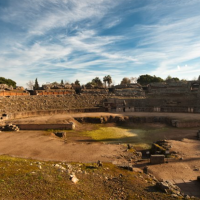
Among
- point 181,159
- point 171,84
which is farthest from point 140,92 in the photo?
point 181,159

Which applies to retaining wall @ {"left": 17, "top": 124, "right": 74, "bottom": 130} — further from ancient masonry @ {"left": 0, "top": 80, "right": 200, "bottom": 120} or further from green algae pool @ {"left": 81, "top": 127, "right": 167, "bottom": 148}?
ancient masonry @ {"left": 0, "top": 80, "right": 200, "bottom": 120}

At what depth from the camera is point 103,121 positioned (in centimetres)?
2759

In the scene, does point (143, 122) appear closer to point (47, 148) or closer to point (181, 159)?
point (181, 159)

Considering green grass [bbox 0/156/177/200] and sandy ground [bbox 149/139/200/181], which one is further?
sandy ground [bbox 149/139/200/181]

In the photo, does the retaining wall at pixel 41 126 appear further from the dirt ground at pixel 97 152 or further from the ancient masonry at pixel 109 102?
the ancient masonry at pixel 109 102

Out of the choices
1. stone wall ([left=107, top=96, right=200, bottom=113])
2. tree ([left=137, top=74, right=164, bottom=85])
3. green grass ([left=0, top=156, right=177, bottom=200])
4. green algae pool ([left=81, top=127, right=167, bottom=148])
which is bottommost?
green algae pool ([left=81, top=127, right=167, bottom=148])

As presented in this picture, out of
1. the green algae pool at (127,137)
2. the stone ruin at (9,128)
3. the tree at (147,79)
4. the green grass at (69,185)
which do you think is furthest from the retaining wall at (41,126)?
the tree at (147,79)

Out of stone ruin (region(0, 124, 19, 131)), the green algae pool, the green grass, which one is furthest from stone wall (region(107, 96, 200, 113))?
the green grass

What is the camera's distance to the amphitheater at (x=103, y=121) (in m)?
13.0

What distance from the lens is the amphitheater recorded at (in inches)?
513

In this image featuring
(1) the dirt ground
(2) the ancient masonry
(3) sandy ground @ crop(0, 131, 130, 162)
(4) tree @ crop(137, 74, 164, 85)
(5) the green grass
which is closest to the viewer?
(5) the green grass

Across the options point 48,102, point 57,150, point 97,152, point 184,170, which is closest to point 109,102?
point 48,102

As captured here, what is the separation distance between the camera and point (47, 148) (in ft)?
50.5

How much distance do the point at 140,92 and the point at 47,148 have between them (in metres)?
33.8
